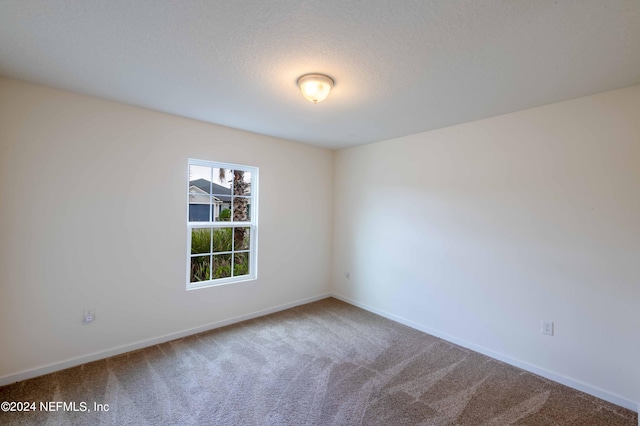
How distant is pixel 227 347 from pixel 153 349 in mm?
717

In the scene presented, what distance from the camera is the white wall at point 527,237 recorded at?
2.19 m

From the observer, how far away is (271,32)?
5.24 ft

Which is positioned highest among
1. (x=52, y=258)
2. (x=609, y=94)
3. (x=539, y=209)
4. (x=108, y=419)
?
(x=609, y=94)

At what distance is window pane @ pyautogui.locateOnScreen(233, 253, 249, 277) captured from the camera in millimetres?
3646

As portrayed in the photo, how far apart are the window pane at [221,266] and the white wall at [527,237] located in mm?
2008

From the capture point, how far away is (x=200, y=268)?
3.35 meters

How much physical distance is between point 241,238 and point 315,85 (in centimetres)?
230

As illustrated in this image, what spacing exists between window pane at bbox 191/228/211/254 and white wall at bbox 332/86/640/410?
7.37ft

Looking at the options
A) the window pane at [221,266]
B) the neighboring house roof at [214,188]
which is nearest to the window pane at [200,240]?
the window pane at [221,266]

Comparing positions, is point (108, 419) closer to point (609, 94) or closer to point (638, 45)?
point (638, 45)

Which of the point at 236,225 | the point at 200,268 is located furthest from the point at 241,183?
the point at 200,268

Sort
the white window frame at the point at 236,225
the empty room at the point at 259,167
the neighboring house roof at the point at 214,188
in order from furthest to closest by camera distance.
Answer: the neighboring house roof at the point at 214,188
the white window frame at the point at 236,225
the empty room at the point at 259,167

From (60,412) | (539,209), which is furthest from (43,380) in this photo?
(539,209)

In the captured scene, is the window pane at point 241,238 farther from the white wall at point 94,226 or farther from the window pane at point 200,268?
the white wall at point 94,226
